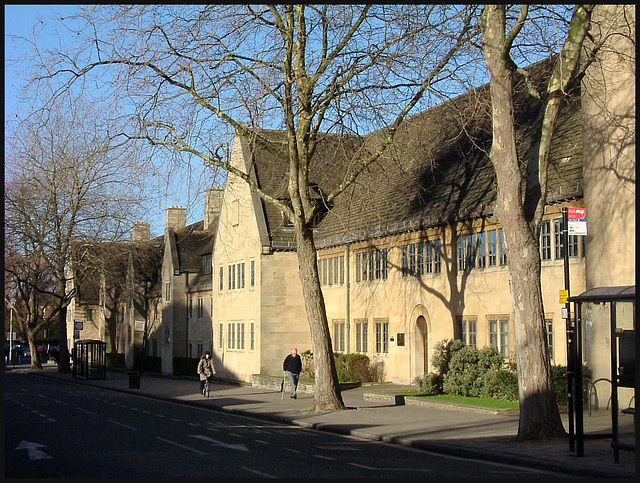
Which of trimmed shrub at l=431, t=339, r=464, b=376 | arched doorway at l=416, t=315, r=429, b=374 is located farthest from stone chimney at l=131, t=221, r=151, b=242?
trimmed shrub at l=431, t=339, r=464, b=376

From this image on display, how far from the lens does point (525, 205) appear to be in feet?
55.0

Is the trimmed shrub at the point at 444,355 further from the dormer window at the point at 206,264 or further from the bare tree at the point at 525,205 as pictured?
the dormer window at the point at 206,264

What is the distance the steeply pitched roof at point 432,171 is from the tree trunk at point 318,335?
5.66 feet

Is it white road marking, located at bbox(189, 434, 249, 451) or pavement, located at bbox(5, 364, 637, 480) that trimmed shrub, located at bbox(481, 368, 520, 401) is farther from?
white road marking, located at bbox(189, 434, 249, 451)

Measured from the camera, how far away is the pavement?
44.3ft

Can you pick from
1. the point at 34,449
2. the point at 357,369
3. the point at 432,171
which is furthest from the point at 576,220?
the point at 357,369

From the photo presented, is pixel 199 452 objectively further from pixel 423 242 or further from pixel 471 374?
pixel 423 242

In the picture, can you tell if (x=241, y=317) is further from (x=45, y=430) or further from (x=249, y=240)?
(x=45, y=430)

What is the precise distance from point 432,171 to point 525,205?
435 inches

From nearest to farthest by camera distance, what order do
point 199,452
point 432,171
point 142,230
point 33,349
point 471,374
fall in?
1. point 199,452
2. point 471,374
3. point 432,171
4. point 142,230
5. point 33,349

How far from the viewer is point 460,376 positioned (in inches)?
1012

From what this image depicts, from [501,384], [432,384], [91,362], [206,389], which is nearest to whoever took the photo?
[501,384]

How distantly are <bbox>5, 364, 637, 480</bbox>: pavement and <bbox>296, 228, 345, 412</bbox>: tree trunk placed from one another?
0.45 metres

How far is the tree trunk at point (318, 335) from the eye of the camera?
77.6 ft
